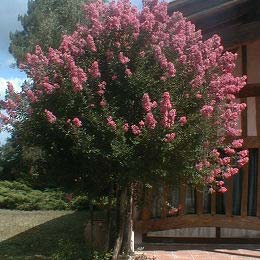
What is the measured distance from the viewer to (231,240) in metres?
9.80

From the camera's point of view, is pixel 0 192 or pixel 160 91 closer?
pixel 160 91

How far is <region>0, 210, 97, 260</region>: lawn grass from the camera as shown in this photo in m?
8.27

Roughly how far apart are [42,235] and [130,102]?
6.21m

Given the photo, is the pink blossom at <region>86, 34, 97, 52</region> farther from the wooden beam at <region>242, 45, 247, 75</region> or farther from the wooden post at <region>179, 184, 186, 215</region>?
the wooden post at <region>179, 184, 186, 215</region>

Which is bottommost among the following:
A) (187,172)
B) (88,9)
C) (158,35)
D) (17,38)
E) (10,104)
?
(187,172)

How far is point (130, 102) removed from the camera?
21.7 ft

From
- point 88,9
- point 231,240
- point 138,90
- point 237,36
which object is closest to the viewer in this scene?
point 138,90

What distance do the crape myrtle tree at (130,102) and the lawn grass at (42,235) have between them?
153 centimetres

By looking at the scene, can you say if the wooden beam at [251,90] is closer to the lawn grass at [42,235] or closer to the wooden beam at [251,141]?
the wooden beam at [251,141]

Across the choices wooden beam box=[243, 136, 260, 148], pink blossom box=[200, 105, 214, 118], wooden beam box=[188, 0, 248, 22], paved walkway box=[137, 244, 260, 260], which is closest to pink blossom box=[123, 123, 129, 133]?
pink blossom box=[200, 105, 214, 118]

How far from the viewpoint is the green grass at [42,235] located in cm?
820

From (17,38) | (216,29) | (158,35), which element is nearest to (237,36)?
(216,29)

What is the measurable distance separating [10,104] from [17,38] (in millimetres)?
22902

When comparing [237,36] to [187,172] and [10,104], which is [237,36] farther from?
[10,104]
